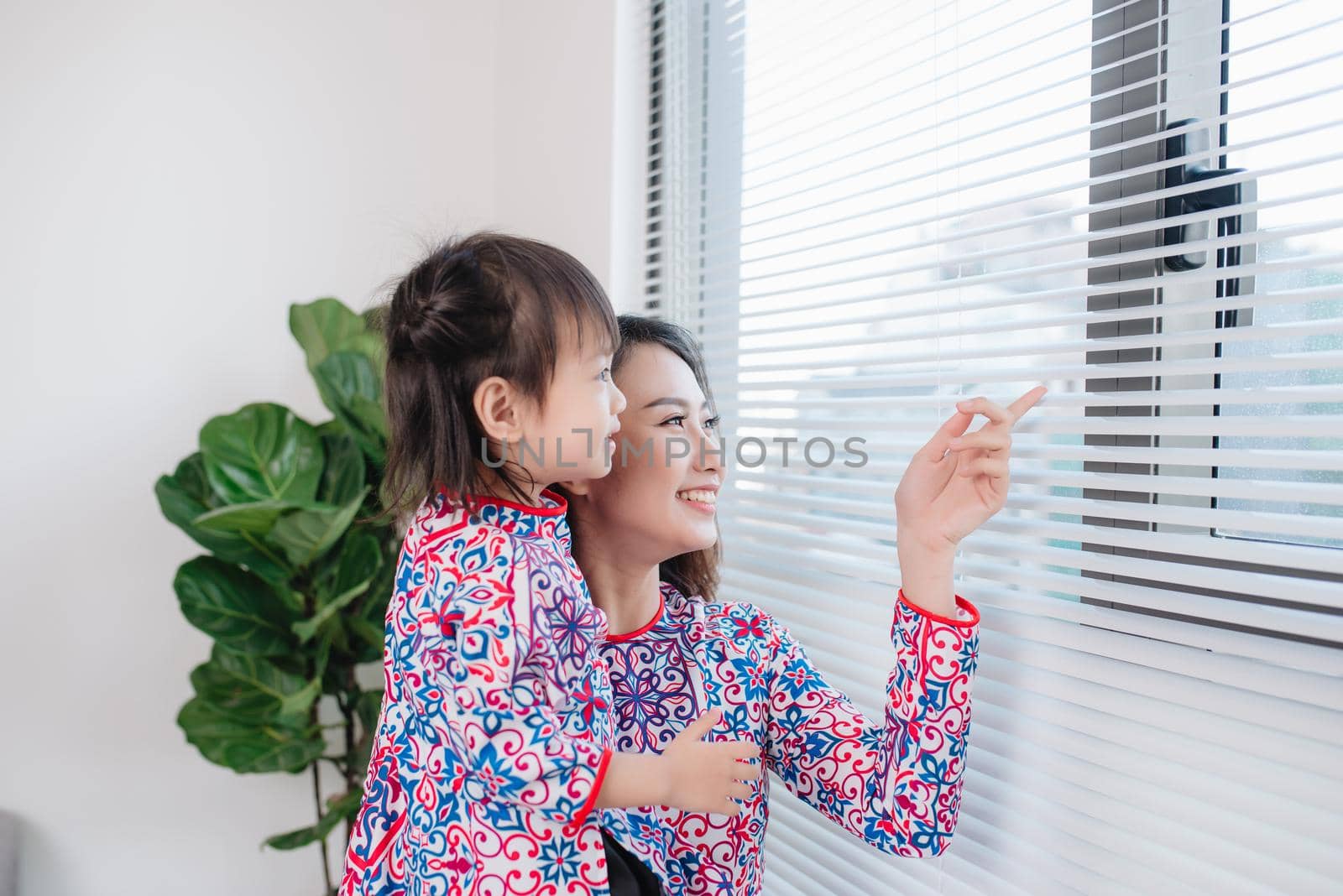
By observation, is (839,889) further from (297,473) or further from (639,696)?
(297,473)

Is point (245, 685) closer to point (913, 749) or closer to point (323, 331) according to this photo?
point (323, 331)

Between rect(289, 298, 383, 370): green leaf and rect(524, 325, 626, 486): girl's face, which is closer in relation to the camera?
rect(524, 325, 626, 486): girl's face

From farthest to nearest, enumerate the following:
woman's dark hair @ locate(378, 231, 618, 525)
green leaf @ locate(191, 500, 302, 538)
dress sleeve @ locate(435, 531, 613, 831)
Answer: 1. green leaf @ locate(191, 500, 302, 538)
2. woman's dark hair @ locate(378, 231, 618, 525)
3. dress sleeve @ locate(435, 531, 613, 831)

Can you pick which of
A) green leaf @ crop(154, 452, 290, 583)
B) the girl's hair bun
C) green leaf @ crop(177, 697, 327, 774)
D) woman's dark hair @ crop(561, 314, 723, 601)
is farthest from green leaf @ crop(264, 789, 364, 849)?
the girl's hair bun

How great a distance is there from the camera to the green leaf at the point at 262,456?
5.14 ft

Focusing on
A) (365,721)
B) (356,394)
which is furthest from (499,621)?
(365,721)

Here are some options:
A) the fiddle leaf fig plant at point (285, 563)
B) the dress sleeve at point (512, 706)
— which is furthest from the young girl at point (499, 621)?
the fiddle leaf fig plant at point (285, 563)

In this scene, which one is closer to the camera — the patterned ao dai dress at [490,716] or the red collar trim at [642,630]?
the patterned ao dai dress at [490,716]

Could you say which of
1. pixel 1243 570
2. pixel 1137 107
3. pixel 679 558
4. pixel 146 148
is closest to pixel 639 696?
pixel 679 558

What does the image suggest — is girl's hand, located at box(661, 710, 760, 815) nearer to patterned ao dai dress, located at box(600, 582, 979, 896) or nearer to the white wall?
patterned ao dai dress, located at box(600, 582, 979, 896)

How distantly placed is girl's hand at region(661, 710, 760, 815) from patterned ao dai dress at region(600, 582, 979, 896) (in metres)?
0.21

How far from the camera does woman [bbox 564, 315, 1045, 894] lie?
89cm

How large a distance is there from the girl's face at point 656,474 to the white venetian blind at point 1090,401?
28cm

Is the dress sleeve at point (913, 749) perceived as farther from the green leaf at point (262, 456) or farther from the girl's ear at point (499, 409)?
the green leaf at point (262, 456)
